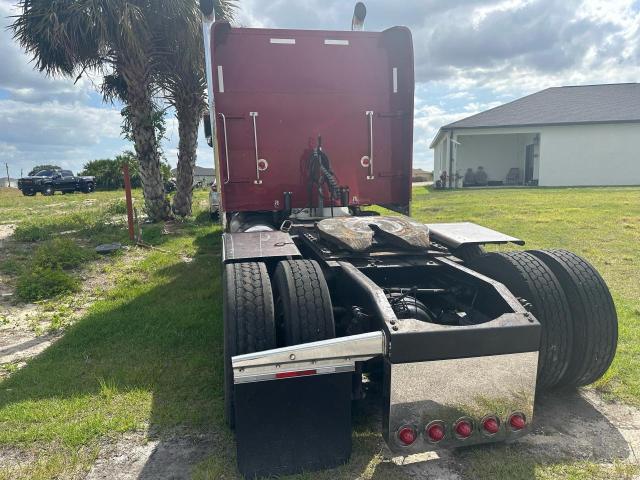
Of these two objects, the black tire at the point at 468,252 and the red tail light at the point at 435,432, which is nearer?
the red tail light at the point at 435,432

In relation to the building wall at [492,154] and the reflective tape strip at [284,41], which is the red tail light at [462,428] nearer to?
the reflective tape strip at [284,41]

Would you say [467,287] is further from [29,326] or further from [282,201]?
[29,326]

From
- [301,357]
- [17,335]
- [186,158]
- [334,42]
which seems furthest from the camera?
[186,158]

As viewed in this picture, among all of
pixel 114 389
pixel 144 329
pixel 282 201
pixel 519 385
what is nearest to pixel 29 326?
pixel 144 329

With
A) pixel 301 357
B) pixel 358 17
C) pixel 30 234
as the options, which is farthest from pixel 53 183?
pixel 301 357

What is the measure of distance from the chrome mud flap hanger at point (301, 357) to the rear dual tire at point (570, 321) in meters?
1.29

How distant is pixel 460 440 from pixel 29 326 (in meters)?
4.79

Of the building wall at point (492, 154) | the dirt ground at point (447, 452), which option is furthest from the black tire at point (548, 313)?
the building wall at point (492, 154)

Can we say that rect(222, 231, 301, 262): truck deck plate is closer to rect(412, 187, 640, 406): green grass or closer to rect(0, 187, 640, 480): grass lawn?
rect(0, 187, 640, 480): grass lawn

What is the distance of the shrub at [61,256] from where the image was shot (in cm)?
754

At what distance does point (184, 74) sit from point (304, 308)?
1174cm

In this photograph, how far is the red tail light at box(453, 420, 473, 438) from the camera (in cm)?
253

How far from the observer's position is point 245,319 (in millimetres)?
2771

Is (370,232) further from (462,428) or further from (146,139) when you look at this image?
(146,139)
